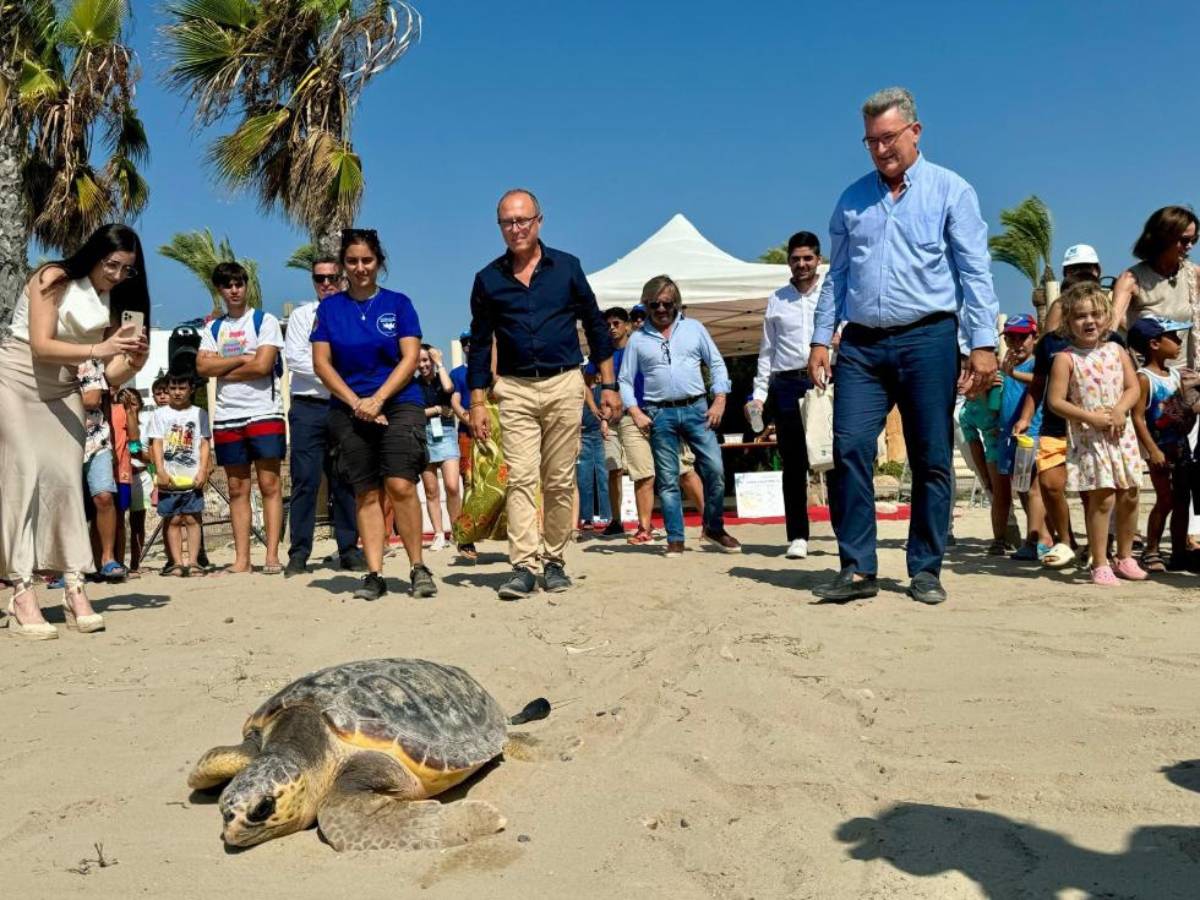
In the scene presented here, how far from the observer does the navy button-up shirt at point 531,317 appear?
18.3 ft

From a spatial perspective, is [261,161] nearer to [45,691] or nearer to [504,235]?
[504,235]

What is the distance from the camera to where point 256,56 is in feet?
45.2

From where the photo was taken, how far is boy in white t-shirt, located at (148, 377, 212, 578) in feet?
25.0

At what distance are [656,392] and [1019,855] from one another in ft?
17.5

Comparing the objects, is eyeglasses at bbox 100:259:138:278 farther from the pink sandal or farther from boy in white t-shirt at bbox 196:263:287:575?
the pink sandal

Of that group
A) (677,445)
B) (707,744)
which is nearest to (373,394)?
(677,445)

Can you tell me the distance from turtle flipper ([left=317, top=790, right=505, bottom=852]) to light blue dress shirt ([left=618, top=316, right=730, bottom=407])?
195 inches

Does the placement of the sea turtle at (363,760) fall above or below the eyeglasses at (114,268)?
below

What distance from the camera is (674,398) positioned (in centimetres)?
731

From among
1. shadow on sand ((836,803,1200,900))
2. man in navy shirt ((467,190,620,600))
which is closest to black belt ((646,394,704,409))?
man in navy shirt ((467,190,620,600))

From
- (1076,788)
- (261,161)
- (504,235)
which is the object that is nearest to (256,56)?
(261,161)

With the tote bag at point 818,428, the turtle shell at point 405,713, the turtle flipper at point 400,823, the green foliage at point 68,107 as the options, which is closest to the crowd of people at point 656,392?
the tote bag at point 818,428

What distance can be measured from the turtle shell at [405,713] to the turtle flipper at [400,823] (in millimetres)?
174

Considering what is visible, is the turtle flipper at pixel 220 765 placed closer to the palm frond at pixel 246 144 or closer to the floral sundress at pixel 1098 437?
the floral sundress at pixel 1098 437
